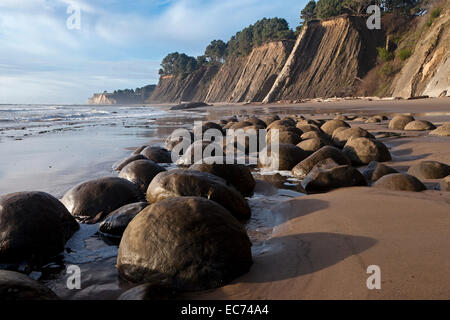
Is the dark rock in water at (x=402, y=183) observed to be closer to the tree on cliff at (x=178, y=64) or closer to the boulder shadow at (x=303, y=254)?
the boulder shadow at (x=303, y=254)

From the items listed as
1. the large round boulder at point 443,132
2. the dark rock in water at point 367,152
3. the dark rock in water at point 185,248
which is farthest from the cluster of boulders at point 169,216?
the large round boulder at point 443,132

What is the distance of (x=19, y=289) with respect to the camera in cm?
162

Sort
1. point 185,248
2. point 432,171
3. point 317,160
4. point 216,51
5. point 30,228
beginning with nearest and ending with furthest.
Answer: point 185,248
point 30,228
point 432,171
point 317,160
point 216,51

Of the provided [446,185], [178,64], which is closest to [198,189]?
[446,185]

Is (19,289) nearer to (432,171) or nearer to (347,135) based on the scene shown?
(432,171)

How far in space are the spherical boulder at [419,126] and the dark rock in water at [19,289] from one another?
9.21 meters

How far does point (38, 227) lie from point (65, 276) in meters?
0.57

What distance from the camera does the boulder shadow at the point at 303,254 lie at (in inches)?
80.4

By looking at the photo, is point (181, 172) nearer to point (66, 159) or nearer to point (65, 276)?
point (65, 276)

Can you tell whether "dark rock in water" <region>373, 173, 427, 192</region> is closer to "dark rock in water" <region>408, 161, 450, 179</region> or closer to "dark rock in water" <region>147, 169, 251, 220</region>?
"dark rock in water" <region>408, 161, 450, 179</region>

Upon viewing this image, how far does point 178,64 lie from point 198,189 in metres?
94.0

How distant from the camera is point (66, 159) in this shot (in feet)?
23.0

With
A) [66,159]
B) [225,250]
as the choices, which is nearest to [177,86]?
[66,159]

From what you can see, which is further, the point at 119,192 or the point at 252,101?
the point at 252,101
